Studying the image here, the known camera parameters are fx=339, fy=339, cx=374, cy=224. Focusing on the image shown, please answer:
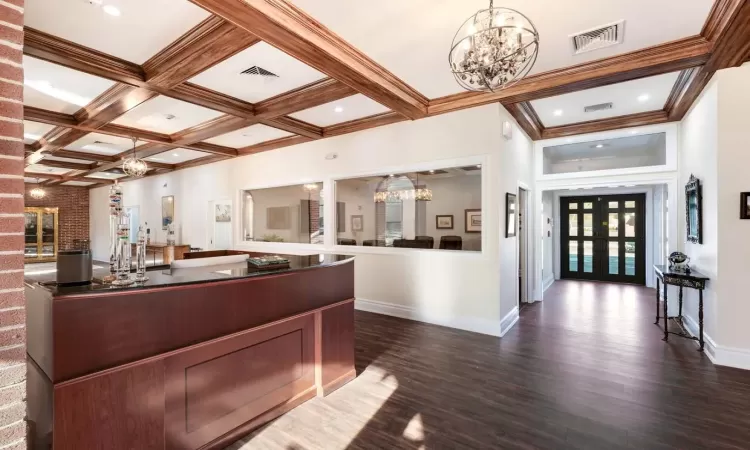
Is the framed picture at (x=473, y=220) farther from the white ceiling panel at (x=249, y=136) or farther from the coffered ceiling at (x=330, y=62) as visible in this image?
the white ceiling panel at (x=249, y=136)

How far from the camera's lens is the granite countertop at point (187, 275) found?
170cm

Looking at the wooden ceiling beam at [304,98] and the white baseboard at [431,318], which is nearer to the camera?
the wooden ceiling beam at [304,98]

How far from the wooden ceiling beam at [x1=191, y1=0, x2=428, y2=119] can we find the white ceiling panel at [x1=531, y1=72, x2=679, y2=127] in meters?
2.19

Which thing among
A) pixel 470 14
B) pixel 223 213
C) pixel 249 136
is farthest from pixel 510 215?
pixel 223 213

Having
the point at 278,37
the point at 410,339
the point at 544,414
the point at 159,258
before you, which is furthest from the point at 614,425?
the point at 159,258

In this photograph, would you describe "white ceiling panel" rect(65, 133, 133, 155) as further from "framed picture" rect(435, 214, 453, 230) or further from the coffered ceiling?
"framed picture" rect(435, 214, 453, 230)

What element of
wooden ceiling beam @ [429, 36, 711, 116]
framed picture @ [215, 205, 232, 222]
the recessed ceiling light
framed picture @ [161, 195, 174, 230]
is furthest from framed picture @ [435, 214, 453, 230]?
framed picture @ [161, 195, 174, 230]

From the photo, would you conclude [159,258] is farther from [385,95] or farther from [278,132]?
[385,95]

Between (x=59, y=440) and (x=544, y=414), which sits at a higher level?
(x=59, y=440)

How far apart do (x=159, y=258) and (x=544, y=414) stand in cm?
941

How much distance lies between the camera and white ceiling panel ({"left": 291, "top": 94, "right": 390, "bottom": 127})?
4.56 meters

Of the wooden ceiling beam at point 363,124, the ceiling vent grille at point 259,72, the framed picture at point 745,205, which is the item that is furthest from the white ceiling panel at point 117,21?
the framed picture at point 745,205

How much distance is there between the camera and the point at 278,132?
6008mm

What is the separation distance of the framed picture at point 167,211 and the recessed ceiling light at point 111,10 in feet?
24.3
